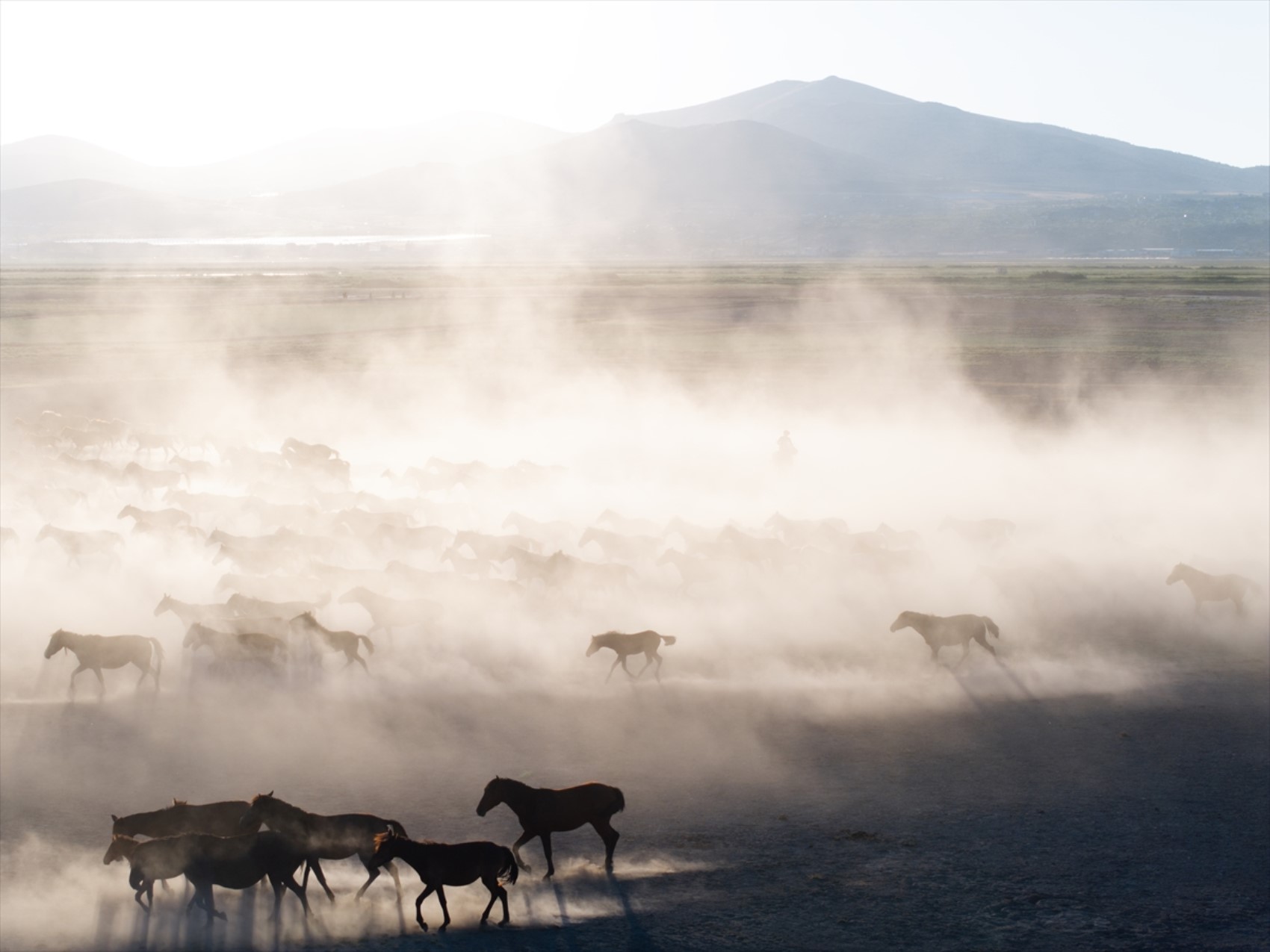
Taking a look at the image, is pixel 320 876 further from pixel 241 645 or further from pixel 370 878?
pixel 241 645

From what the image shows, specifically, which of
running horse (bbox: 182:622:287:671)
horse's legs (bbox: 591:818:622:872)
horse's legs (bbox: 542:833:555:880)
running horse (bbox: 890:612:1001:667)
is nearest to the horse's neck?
horse's legs (bbox: 542:833:555:880)

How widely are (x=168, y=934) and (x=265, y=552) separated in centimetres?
1149

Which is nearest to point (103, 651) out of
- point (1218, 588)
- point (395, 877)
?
point (395, 877)

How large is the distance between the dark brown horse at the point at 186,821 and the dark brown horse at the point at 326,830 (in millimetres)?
392

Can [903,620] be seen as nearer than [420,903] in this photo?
No

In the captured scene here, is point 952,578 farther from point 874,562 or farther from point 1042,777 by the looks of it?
point 1042,777

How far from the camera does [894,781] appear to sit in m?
12.8

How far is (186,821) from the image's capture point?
34.6ft

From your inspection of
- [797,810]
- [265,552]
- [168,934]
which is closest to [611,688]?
[797,810]

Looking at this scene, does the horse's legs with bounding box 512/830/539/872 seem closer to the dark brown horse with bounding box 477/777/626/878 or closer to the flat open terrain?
the dark brown horse with bounding box 477/777/626/878

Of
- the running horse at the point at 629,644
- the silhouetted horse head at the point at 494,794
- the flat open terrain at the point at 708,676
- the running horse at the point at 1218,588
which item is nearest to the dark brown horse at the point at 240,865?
the flat open terrain at the point at 708,676

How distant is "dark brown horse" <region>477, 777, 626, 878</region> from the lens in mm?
10586

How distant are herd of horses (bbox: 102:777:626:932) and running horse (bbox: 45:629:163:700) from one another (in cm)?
479

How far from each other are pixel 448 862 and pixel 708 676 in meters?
7.06
